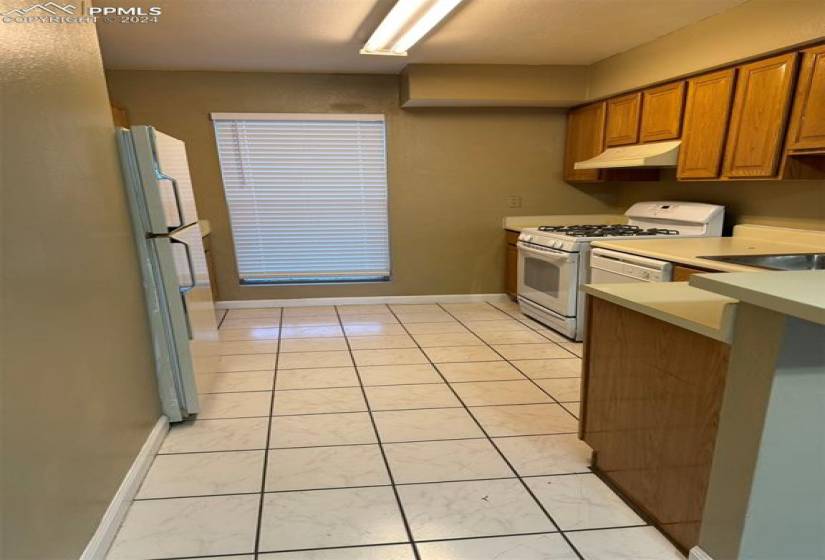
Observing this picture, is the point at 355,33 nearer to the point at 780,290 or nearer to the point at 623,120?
the point at 623,120

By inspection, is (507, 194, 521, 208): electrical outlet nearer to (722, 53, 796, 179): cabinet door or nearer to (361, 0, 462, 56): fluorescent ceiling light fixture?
(361, 0, 462, 56): fluorescent ceiling light fixture

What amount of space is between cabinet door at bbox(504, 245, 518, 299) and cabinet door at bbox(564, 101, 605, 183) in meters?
0.93

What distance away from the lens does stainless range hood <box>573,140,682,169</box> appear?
307 cm

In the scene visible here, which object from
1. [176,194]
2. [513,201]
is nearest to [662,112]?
[513,201]

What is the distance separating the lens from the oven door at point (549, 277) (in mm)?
3336

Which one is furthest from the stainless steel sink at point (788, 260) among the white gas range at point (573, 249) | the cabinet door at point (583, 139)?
the cabinet door at point (583, 139)

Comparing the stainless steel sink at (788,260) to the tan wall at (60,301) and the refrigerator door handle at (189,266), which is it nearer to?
the refrigerator door handle at (189,266)

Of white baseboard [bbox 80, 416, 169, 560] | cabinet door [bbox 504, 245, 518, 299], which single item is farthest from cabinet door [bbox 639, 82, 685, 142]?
white baseboard [bbox 80, 416, 169, 560]

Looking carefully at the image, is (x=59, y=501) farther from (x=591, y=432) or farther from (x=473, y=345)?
(x=473, y=345)

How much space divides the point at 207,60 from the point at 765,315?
395 cm

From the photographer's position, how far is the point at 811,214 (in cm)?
266

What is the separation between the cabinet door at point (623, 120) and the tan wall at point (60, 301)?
3473 millimetres

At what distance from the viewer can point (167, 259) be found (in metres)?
2.06

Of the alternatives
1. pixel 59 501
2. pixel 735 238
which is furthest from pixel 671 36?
pixel 59 501
